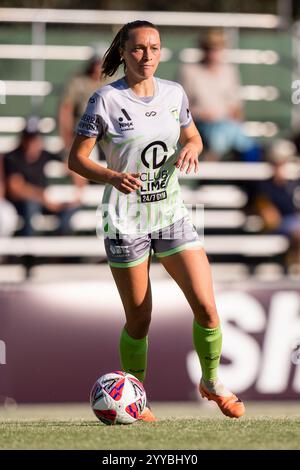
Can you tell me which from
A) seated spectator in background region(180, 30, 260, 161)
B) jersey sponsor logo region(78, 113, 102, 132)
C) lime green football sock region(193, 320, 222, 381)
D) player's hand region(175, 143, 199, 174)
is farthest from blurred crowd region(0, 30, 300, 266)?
player's hand region(175, 143, 199, 174)

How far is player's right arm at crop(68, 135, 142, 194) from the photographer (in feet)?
21.4

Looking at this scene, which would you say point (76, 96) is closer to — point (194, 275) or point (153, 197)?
point (153, 197)

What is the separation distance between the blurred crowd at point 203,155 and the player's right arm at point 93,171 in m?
5.00

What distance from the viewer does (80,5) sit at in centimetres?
2525

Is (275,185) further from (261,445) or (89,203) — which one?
(261,445)

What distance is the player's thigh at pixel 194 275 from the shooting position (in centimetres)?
692

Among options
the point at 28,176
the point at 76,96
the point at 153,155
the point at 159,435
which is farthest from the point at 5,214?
A: the point at 159,435

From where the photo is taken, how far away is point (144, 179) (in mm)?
6848

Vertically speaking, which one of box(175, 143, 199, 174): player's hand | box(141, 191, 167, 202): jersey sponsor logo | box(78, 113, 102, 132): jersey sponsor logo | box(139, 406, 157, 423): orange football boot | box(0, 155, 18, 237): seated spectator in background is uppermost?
box(78, 113, 102, 132): jersey sponsor logo

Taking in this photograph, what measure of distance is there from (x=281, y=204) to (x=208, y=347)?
17.2 feet

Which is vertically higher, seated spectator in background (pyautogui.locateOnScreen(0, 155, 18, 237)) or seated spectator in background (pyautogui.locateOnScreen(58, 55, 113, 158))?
seated spectator in background (pyautogui.locateOnScreen(58, 55, 113, 158))

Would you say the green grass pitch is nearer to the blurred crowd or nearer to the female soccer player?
the female soccer player

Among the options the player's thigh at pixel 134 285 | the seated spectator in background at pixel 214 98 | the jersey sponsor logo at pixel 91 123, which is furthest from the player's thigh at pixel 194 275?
the seated spectator in background at pixel 214 98

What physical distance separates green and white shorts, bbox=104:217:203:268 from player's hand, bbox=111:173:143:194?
19.2 inches
